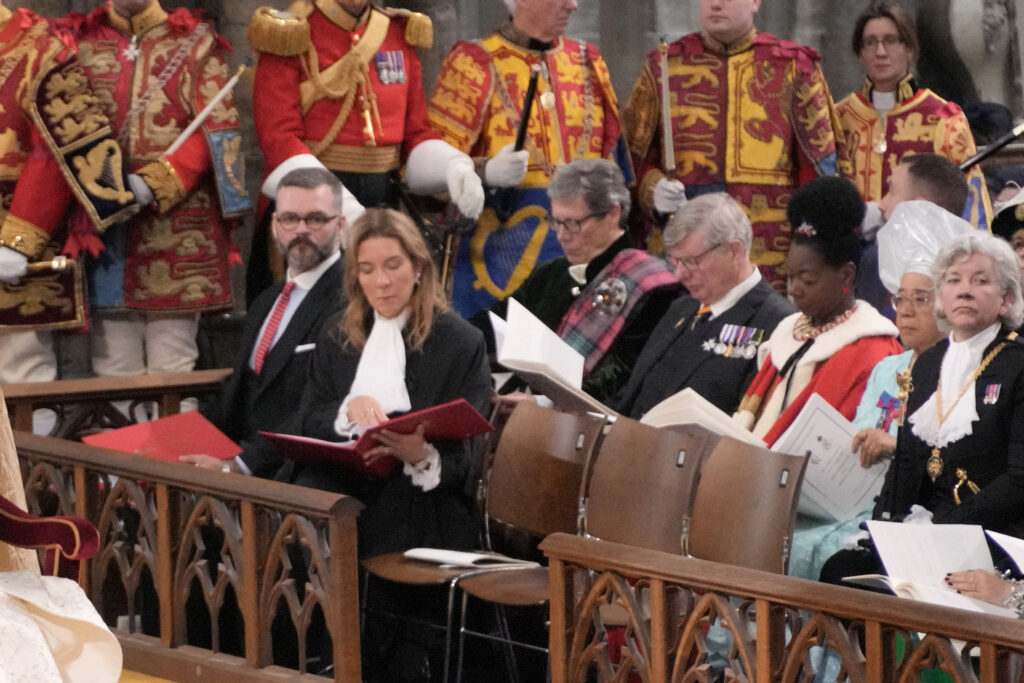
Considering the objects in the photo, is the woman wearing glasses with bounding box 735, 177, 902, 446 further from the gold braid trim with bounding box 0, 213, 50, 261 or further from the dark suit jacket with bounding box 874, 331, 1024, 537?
the gold braid trim with bounding box 0, 213, 50, 261

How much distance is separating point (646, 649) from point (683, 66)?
13.0 feet

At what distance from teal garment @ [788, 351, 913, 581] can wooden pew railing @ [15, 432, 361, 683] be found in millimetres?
1168

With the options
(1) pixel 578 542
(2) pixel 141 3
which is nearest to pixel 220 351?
(2) pixel 141 3

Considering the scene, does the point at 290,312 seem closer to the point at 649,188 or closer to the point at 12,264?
the point at 12,264

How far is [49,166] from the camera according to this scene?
667cm

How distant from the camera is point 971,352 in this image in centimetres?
447

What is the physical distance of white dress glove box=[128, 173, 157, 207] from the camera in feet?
22.2

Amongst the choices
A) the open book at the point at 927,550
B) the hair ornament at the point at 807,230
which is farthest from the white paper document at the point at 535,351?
the open book at the point at 927,550

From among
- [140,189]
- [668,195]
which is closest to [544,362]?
[668,195]

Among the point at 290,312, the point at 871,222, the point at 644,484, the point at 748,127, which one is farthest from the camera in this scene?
the point at 748,127

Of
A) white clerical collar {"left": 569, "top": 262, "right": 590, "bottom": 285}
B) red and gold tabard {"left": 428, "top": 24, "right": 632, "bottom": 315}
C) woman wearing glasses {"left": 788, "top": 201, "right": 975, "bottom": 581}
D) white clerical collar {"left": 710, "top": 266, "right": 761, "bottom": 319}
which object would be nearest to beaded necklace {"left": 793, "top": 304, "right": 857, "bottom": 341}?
woman wearing glasses {"left": 788, "top": 201, "right": 975, "bottom": 581}

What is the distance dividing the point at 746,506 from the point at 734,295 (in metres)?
1.48

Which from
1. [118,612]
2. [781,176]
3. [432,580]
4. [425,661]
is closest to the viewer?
[432,580]

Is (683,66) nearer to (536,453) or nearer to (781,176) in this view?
(781,176)
